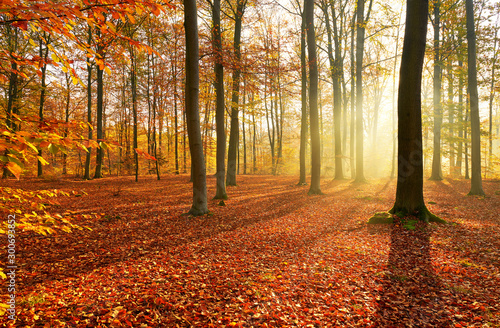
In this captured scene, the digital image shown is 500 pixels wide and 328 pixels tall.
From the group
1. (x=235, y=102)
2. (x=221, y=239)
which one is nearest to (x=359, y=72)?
(x=235, y=102)

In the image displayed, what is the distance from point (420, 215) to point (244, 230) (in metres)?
4.55

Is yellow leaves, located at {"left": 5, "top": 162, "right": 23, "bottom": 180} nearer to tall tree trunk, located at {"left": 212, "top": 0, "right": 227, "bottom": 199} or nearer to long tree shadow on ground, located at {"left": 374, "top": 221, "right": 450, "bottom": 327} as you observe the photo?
long tree shadow on ground, located at {"left": 374, "top": 221, "right": 450, "bottom": 327}

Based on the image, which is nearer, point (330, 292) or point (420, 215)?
point (330, 292)

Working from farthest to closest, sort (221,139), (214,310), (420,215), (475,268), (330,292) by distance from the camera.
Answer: (221,139)
(420,215)
(475,268)
(330,292)
(214,310)

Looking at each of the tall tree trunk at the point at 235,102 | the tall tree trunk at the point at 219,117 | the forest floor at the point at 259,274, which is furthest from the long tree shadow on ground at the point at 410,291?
the tall tree trunk at the point at 235,102

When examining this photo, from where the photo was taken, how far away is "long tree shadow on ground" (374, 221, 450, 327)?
264cm

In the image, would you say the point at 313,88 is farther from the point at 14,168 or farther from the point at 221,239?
the point at 14,168

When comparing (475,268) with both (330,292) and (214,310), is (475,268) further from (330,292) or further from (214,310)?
(214,310)

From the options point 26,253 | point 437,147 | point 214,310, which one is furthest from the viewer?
point 437,147

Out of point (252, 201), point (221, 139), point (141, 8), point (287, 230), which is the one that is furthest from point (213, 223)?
point (141, 8)

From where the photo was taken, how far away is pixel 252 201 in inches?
383

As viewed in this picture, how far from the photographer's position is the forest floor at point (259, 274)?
2.68 meters

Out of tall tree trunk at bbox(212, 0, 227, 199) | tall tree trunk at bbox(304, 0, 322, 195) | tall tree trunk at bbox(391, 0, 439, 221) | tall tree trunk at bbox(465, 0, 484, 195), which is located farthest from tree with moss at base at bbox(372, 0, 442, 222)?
tall tree trunk at bbox(465, 0, 484, 195)

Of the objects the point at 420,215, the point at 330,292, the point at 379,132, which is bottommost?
the point at 330,292
